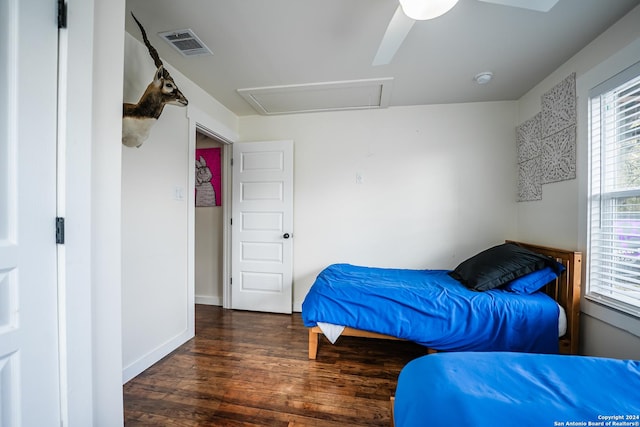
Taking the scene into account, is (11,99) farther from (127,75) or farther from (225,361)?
(225,361)

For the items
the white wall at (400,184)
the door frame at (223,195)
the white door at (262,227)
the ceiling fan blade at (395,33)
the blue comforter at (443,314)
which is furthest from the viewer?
the white door at (262,227)

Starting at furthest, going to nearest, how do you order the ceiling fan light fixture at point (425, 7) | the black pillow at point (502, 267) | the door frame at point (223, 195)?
the door frame at point (223, 195)
the black pillow at point (502, 267)
the ceiling fan light fixture at point (425, 7)

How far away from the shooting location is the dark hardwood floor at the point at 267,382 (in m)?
1.41

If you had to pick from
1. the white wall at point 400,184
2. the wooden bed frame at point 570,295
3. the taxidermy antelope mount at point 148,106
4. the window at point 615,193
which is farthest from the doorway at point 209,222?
the window at point 615,193

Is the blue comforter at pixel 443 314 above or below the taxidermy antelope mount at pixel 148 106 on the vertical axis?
below

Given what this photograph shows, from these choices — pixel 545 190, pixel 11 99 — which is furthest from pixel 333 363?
pixel 545 190

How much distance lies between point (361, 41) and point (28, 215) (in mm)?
2044

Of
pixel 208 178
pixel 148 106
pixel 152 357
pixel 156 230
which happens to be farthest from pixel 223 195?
pixel 152 357

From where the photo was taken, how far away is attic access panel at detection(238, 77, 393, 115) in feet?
7.84

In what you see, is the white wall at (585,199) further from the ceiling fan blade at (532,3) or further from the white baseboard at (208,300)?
the white baseboard at (208,300)

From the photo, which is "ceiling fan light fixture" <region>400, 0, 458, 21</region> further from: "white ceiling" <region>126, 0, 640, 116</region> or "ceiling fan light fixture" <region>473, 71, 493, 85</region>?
"ceiling fan light fixture" <region>473, 71, 493, 85</region>

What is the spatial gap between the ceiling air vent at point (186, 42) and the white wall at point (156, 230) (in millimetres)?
249

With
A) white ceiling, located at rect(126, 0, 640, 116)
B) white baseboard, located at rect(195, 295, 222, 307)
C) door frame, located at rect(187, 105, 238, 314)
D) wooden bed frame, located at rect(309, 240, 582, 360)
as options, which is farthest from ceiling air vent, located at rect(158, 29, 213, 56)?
white baseboard, located at rect(195, 295, 222, 307)

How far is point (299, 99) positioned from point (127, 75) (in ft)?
4.95
